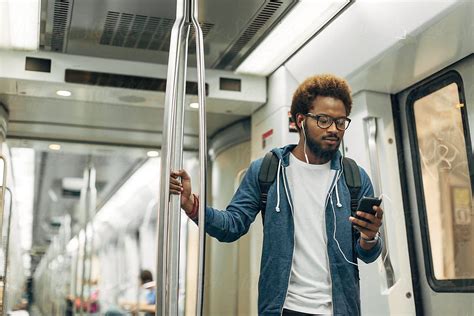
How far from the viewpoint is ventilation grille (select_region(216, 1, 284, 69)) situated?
280cm

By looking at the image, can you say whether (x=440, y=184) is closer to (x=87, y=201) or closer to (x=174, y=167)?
(x=174, y=167)

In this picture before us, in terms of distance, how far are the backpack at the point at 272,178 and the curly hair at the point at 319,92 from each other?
234 mm

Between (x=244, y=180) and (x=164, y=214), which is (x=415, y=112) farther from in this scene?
(x=164, y=214)

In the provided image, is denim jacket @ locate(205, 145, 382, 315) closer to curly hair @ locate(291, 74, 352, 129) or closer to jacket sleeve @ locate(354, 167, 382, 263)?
jacket sleeve @ locate(354, 167, 382, 263)

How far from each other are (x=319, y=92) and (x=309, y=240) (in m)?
0.61

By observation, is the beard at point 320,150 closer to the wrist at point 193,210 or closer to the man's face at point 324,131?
the man's face at point 324,131

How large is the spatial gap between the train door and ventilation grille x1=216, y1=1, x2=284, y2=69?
684 mm

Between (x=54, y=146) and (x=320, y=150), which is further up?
(x=54, y=146)

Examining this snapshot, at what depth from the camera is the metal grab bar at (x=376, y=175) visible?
2.73 m

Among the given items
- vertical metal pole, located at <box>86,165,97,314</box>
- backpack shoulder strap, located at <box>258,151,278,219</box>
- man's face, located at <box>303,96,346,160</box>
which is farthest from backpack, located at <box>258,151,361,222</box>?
vertical metal pole, located at <box>86,165,97,314</box>

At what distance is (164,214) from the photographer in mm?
2076

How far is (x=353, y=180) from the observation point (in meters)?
2.47

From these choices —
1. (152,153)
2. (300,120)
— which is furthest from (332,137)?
(152,153)

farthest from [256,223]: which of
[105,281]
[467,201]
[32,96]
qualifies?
[105,281]
